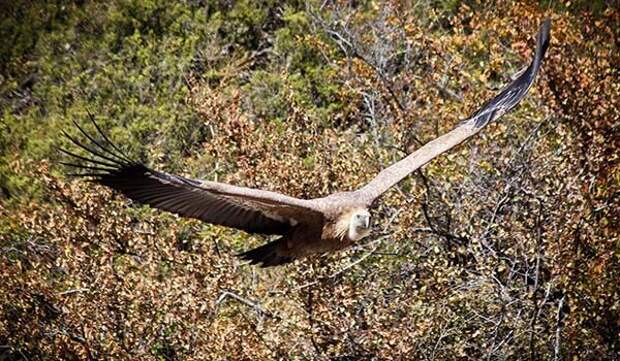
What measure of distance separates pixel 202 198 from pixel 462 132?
212 centimetres

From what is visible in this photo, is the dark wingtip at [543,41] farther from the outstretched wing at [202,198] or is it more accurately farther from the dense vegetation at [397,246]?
the outstretched wing at [202,198]

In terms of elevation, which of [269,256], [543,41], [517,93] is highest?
Answer: [543,41]

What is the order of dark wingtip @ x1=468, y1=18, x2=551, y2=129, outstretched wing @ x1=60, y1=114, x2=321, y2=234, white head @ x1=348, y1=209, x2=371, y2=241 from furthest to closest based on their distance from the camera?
dark wingtip @ x1=468, y1=18, x2=551, y2=129, white head @ x1=348, y1=209, x2=371, y2=241, outstretched wing @ x1=60, y1=114, x2=321, y2=234

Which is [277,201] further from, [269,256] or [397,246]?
[397,246]

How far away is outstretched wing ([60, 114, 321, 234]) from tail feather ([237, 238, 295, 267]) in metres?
0.11

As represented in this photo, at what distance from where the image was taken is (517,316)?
6.61 m

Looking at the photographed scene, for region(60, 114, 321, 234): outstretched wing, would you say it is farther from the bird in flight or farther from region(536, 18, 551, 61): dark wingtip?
region(536, 18, 551, 61): dark wingtip

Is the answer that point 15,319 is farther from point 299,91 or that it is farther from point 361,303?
point 299,91

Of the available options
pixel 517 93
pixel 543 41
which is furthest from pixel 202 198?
pixel 543 41

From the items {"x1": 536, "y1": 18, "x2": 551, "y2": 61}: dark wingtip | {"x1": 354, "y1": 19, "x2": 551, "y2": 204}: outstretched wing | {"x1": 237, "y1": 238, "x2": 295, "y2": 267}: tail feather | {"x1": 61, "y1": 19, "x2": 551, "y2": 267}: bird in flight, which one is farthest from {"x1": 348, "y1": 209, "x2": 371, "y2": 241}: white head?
{"x1": 536, "y1": 18, "x2": 551, "y2": 61}: dark wingtip

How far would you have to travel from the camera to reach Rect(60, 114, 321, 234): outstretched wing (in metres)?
5.32

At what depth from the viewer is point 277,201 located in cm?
552

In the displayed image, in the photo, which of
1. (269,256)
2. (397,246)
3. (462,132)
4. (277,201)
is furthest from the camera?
(397,246)

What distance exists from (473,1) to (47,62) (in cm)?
711
